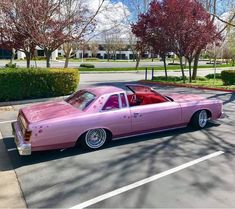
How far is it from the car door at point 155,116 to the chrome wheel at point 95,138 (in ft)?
2.33

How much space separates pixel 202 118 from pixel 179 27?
35.9 feet

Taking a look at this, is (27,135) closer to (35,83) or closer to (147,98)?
(147,98)

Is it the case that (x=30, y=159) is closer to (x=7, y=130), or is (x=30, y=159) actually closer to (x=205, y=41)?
(x=7, y=130)

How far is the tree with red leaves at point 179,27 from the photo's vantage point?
56.3 feet

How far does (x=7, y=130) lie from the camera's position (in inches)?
297

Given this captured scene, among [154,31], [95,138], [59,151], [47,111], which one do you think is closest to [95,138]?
[95,138]

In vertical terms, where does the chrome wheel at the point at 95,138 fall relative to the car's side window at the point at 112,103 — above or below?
below

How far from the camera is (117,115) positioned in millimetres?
6137

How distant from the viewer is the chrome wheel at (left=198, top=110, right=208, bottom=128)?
7423mm

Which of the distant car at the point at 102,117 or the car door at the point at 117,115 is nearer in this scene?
the distant car at the point at 102,117

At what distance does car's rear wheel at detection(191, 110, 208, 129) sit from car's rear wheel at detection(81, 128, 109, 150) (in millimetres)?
2416

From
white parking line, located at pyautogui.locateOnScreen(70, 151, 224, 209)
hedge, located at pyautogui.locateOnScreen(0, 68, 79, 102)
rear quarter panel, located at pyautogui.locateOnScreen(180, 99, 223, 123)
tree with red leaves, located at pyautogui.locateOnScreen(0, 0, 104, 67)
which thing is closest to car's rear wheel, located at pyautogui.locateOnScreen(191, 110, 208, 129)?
rear quarter panel, located at pyautogui.locateOnScreen(180, 99, 223, 123)

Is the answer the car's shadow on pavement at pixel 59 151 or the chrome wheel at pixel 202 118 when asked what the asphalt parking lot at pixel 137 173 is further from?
the chrome wheel at pixel 202 118

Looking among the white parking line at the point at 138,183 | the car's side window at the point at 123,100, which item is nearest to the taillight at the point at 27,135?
the white parking line at the point at 138,183
